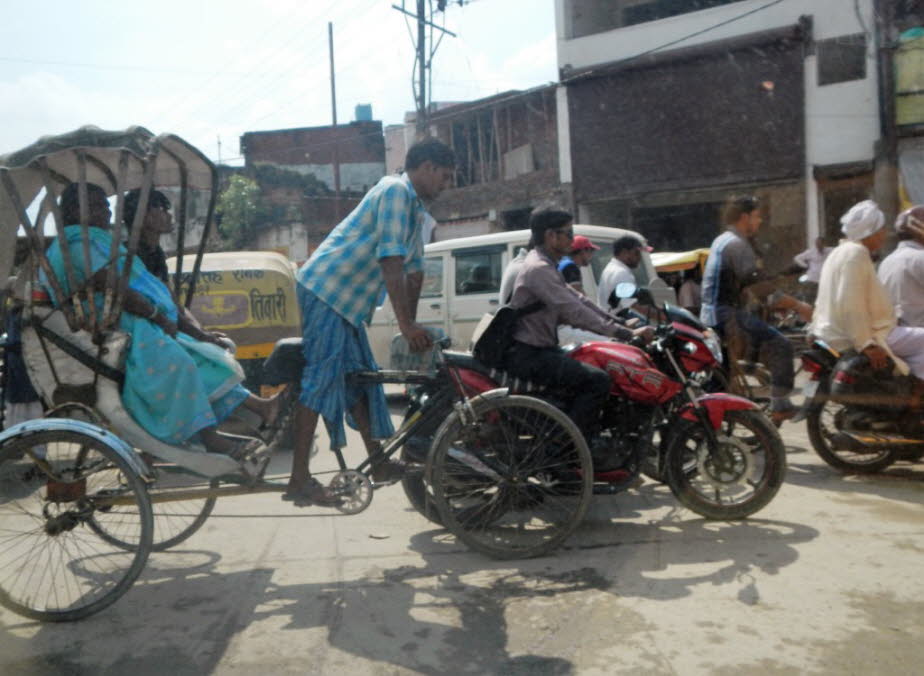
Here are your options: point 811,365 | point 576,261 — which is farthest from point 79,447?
point 811,365

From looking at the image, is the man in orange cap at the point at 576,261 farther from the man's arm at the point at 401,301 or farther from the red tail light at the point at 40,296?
the red tail light at the point at 40,296

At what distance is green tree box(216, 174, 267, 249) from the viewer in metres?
34.3

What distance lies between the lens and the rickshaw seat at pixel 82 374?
357 cm

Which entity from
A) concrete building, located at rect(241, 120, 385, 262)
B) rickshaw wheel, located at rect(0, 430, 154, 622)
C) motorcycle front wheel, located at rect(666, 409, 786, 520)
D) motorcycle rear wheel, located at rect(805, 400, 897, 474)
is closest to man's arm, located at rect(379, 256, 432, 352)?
rickshaw wheel, located at rect(0, 430, 154, 622)

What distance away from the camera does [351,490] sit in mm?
3861

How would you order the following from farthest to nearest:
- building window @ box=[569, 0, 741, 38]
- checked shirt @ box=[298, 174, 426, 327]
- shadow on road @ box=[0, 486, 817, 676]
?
building window @ box=[569, 0, 741, 38], checked shirt @ box=[298, 174, 426, 327], shadow on road @ box=[0, 486, 817, 676]

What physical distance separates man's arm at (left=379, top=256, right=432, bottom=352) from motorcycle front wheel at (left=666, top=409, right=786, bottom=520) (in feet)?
4.98

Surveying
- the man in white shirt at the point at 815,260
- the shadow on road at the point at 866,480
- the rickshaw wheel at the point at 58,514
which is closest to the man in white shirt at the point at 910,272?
the shadow on road at the point at 866,480

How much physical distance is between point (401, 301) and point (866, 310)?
3.16 metres

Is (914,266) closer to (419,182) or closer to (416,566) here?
(419,182)

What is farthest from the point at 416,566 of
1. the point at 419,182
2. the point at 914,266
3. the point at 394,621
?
the point at 914,266

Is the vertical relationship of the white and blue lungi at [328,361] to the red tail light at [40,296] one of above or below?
below

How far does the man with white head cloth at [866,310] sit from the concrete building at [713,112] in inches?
459

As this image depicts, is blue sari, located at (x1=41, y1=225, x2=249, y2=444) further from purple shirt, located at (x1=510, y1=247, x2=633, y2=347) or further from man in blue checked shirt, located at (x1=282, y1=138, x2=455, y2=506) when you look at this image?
purple shirt, located at (x1=510, y1=247, x2=633, y2=347)
